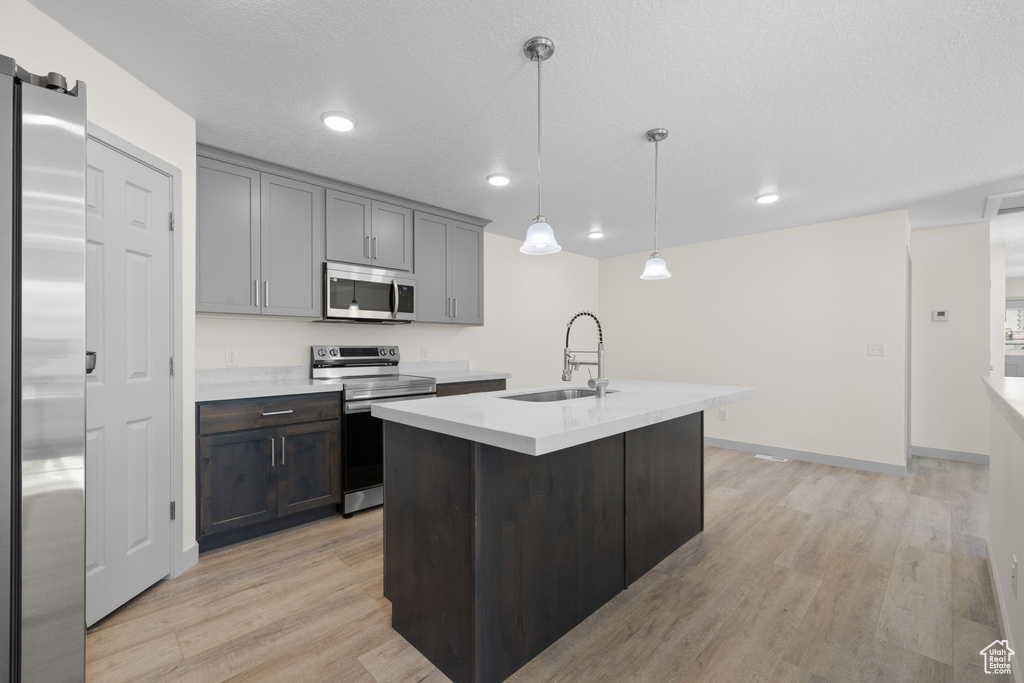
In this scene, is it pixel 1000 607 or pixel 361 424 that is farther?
pixel 361 424

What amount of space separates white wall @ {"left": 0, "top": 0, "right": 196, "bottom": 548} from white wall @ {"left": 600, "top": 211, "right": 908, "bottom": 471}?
478 cm

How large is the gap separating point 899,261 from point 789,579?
3.22 m

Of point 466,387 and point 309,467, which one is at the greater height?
point 466,387

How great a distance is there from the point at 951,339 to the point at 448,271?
4.87 meters

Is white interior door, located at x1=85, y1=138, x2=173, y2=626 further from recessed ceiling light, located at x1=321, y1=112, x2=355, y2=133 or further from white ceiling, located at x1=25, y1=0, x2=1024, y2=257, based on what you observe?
recessed ceiling light, located at x1=321, y1=112, x2=355, y2=133

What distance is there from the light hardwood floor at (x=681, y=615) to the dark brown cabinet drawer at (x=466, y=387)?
1.11m

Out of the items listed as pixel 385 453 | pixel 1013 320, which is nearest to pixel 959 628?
pixel 385 453

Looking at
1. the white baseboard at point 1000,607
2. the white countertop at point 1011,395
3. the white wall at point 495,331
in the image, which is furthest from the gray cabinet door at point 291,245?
the white baseboard at point 1000,607

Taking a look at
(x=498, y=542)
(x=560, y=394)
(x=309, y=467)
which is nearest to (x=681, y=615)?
(x=498, y=542)

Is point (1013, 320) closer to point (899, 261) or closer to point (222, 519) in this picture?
point (899, 261)

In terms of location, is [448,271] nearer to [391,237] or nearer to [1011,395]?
[391,237]

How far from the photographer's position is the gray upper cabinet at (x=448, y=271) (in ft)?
12.7

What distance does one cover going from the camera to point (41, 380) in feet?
2.82

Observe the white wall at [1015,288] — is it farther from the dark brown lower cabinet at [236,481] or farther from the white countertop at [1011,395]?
the dark brown lower cabinet at [236,481]
